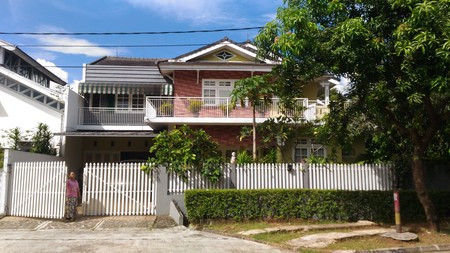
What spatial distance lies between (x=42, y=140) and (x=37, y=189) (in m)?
8.16

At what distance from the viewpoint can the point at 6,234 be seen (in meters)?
10.4

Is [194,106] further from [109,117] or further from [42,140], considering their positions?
[42,140]

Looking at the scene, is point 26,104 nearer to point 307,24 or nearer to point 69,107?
point 69,107

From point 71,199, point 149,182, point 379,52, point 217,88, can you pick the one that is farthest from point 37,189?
point 379,52

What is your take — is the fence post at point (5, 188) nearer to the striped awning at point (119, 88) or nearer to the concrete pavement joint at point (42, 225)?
the concrete pavement joint at point (42, 225)

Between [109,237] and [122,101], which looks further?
[122,101]

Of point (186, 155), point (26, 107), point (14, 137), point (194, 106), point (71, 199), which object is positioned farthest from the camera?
point (26, 107)

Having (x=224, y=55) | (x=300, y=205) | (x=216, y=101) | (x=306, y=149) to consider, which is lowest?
(x=300, y=205)

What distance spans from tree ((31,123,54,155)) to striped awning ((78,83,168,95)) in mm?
2570

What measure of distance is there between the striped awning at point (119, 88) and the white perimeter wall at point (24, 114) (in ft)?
7.17

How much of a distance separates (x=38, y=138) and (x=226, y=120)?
9.28 metres

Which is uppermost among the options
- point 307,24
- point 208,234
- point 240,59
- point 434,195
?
point 240,59

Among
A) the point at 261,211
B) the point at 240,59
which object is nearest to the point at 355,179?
the point at 261,211

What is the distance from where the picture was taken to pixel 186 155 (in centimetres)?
1289
